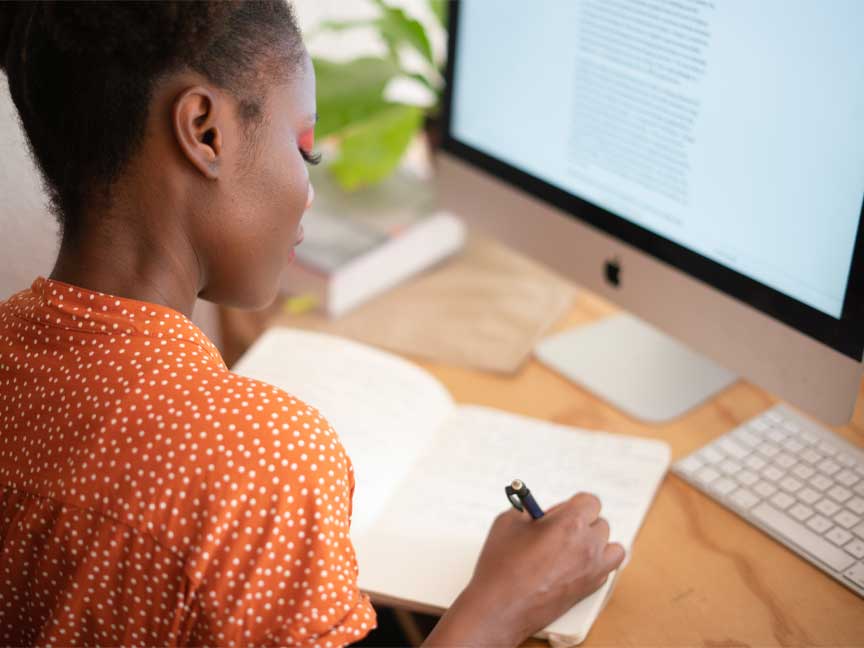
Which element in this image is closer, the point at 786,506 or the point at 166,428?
the point at 166,428

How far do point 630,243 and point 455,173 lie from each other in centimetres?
27

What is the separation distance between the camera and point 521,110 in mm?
984

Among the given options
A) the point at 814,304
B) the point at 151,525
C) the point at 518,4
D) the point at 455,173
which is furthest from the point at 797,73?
the point at 151,525

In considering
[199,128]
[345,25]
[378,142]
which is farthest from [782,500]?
[345,25]

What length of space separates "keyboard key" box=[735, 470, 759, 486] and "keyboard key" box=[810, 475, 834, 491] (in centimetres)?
4

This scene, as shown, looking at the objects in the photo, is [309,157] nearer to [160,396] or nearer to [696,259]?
[160,396]

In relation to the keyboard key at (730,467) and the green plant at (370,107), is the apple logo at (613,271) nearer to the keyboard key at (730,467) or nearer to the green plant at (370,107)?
the keyboard key at (730,467)

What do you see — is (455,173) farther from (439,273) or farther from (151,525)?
(151,525)

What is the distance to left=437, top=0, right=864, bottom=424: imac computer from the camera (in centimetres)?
73

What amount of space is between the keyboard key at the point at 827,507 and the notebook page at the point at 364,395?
1.08 ft

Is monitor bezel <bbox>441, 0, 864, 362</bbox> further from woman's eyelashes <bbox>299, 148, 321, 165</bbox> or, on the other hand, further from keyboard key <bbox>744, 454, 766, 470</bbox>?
woman's eyelashes <bbox>299, 148, 321, 165</bbox>

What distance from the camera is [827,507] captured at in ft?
2.57

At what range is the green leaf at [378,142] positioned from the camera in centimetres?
120

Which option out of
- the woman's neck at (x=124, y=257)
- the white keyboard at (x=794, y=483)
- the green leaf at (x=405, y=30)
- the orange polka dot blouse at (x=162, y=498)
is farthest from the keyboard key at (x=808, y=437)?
the green leaf at (x=405, y=30)
